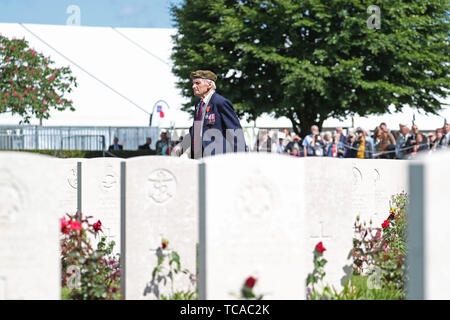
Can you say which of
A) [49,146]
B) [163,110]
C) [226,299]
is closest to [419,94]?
[163,110]

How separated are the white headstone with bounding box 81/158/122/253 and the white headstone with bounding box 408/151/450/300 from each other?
16.2 ft

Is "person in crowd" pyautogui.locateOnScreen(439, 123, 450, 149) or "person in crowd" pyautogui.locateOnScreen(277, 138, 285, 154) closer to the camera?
"person in crowd" pyautogui.locateOnScreen(439, 123, 450, 149)

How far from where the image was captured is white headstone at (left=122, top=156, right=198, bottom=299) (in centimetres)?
654

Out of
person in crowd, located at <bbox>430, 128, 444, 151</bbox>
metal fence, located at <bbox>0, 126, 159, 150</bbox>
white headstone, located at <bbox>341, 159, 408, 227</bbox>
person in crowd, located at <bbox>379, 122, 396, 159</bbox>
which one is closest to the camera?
white headstone, located at <bbox>341, 159, 408, 227</bbox>

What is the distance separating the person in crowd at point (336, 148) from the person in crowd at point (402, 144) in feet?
5.66

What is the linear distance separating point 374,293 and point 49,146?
2535 centimetres

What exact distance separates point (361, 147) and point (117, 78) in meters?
16.3

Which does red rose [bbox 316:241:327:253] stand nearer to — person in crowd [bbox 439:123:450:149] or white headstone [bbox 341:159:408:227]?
white headstone [bbox 341:159:408:227]

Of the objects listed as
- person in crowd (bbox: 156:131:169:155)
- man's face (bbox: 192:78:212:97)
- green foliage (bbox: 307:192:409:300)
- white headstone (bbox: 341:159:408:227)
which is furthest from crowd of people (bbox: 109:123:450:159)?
green foliage (bbox: 307:192:409:300)

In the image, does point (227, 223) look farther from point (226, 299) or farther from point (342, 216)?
point (342, 216)

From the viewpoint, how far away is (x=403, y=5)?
26266 mm

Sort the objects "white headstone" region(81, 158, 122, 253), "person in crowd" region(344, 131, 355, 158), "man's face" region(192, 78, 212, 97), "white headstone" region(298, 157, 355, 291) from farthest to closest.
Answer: "person in crowd" region(344, 131, 355, 158) < "white headstone" region(81, 158, 122, 253) < "man's face" region(192, 78, 212, 97) < "white headstone" region(298, 157, 355, 291)

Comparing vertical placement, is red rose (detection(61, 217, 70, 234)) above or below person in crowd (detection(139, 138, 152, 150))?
below
